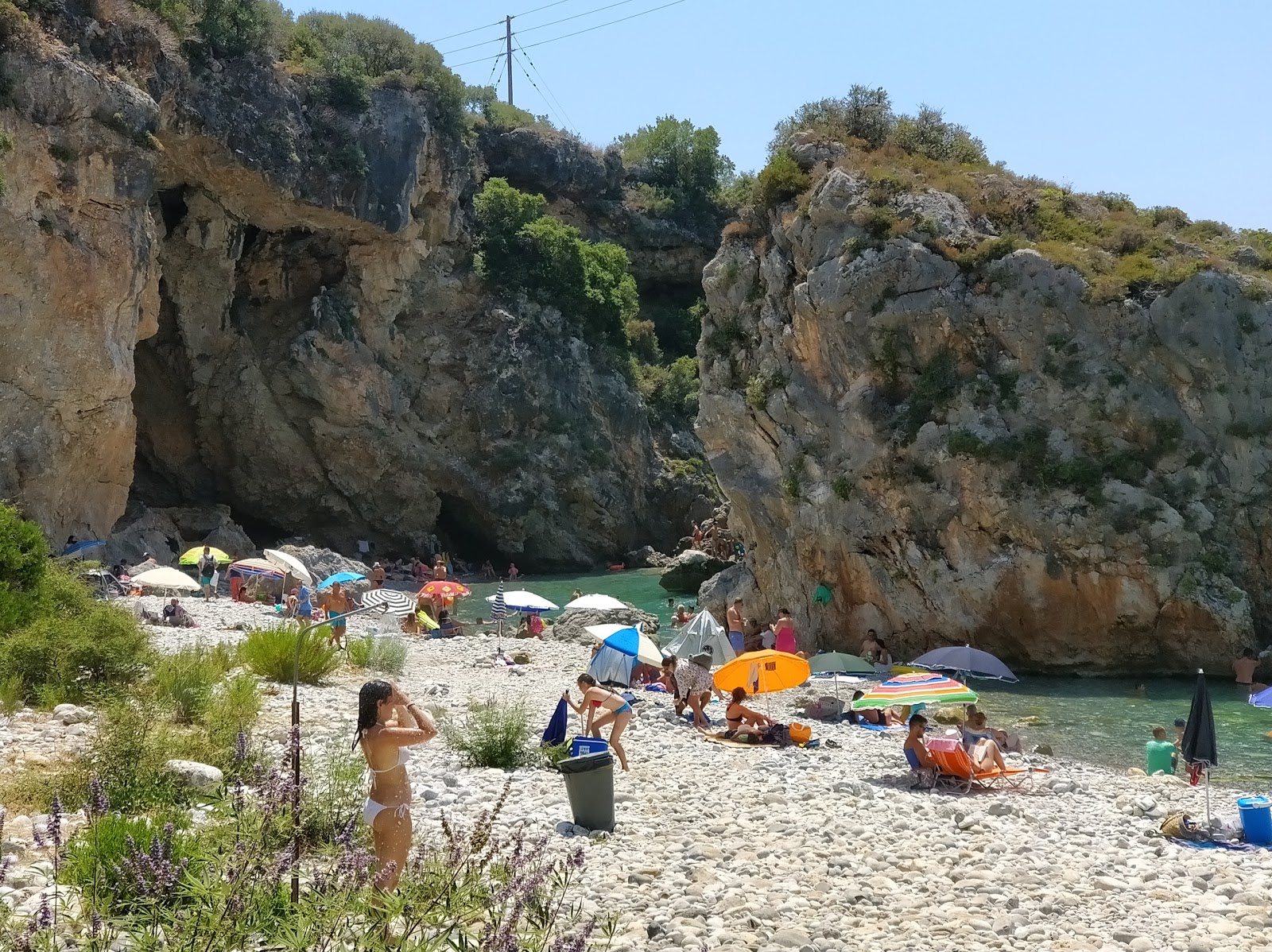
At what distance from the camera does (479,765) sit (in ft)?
33.0

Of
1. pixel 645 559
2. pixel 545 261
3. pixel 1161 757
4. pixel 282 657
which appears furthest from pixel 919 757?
pixel 545 261

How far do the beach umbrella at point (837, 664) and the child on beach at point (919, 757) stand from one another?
266 inches

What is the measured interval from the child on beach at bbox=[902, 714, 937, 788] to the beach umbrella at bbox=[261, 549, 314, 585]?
16.3m

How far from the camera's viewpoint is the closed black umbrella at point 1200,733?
1120 cm

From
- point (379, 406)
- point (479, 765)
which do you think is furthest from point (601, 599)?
point (379, 406)

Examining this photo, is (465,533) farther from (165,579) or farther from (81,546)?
(165,579)

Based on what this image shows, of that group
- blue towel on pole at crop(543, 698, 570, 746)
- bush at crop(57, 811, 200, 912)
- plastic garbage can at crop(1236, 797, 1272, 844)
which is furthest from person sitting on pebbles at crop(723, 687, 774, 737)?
bush at crop(57, 811, 200, 912)

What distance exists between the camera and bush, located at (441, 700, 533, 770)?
10078mm

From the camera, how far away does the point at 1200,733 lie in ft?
37.1

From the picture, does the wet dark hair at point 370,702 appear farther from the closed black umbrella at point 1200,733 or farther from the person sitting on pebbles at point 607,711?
the closed black umbrella at point 1200,733

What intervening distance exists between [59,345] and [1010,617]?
23.9 meters

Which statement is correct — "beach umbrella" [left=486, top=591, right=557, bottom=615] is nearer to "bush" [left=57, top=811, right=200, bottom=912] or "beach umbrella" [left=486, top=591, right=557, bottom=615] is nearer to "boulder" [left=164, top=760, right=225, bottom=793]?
"boulder" [left=164, top=760, right=225, bottom=793]

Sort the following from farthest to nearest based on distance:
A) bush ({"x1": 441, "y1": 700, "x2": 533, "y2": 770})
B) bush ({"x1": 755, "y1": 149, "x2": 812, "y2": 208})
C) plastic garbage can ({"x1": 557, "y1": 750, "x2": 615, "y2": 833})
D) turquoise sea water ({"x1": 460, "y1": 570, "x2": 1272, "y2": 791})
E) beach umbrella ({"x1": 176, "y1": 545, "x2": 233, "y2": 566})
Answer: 1. beach umbrella ({"x1": 176, "y1": 545, "x2": 233, "y2": 566})
2. bush ({"x1": 755, "y1": 149, "x2": 812, "y2": 208})
3. turquoise sea water ({"x1": 460, "y1": 570, "x2": 1272, "y2": 791})
4. bush ({"x1": 441, "y1": 700, "x2": 533, "y2": 770})
5. plastic garbage can ({"x1": 557, "y1": 750, "x2": 615, "y2": 833})

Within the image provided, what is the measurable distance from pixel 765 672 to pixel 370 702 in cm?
922
